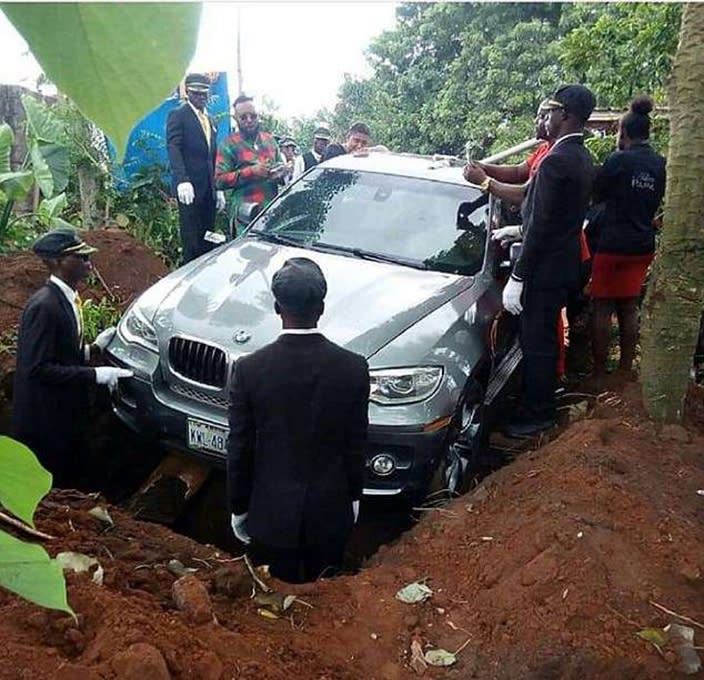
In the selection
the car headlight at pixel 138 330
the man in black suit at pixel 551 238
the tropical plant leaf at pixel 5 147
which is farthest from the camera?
the tropical plant leaf at pixel 5 147

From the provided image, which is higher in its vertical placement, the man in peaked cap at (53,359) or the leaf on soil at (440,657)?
the man in peaked cap at (53,359)

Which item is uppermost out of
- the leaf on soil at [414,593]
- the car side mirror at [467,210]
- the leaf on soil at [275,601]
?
the car side mirror at [467,210]

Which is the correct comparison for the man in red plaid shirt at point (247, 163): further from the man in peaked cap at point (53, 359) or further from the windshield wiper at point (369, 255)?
the man in peaked cap at point (53, 359)

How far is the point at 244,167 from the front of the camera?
7.30 m

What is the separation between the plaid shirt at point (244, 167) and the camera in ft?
23.6

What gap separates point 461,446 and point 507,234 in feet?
4.13

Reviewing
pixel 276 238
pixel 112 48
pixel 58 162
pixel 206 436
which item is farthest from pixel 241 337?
pixel 58 162

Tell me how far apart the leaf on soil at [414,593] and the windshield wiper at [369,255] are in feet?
6.73

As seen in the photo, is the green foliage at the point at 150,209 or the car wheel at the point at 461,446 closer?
the car wheel at the point at 461,446

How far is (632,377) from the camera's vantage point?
5.40m

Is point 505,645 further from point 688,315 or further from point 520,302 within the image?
point 520,302

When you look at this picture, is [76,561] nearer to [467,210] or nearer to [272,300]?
[272,300]

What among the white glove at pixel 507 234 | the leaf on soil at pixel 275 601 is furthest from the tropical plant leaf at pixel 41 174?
the leaf on soil at pixel 275 601

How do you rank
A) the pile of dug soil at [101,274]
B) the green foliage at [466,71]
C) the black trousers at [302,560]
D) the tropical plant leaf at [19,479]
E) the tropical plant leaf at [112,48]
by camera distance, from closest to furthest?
the tropical plant leaf at [112,48] < the tropical plant leaf at [19,479] < the black trousers at [302,560] < the pile of dug soil at [101,274] < the green foliage at [466,71]
